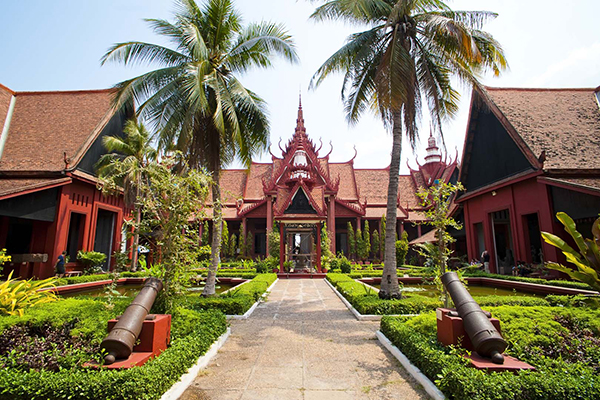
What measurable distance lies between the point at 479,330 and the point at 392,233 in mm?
4856

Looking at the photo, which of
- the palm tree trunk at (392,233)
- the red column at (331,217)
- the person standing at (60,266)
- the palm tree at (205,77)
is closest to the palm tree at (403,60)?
the palm tree trunk at (392,233)

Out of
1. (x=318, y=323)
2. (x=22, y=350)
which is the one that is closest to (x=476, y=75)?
(x=318, y=323)

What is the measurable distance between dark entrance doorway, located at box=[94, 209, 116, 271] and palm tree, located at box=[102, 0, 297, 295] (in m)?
13.0

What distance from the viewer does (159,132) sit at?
368 inches

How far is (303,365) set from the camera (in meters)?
4.58

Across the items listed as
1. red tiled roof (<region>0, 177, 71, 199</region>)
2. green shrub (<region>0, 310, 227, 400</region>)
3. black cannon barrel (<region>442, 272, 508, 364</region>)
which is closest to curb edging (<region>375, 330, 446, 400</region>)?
black cannon barrel (<region>442, 272, 508, 364</region>)

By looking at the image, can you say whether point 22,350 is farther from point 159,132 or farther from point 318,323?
point 159,132

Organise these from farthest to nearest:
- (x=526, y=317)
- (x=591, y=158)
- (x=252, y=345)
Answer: (x=591, y=158) < (x=252, y=345) < (x=526, y=317)

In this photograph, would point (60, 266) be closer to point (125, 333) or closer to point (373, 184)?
point (125, 333)

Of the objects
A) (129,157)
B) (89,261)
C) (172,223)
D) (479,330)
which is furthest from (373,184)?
(479,330)

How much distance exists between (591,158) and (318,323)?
12.6 meters

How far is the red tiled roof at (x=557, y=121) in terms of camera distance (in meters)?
12.9

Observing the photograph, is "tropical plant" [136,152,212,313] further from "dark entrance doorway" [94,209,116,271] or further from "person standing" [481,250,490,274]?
"dark entrance doorway" [94,209,116,271]

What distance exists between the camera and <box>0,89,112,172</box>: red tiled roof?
50.7ft
